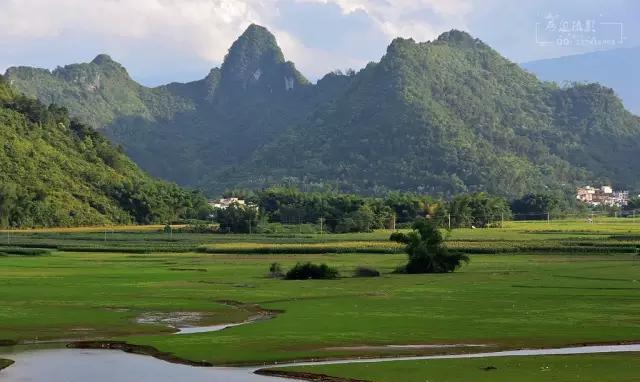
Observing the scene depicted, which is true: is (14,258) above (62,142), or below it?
below

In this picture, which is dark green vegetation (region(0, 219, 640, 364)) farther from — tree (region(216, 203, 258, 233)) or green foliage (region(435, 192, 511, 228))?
green foliage (region(435, 192, 511, 228))

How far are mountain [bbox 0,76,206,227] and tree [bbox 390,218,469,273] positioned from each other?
65358mm

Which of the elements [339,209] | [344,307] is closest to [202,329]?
[344,307]

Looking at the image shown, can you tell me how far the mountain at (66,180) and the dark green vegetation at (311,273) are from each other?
65.3 meters

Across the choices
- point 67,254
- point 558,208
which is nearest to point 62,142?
point 67,254

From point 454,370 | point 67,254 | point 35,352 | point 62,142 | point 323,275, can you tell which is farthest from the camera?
point 62,142

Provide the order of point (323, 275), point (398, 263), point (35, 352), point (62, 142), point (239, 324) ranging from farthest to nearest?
point (62, 142) < point (398, 263) < point (323, 275) < point (239, 324) < point (35, 352)

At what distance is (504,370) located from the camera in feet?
89.9

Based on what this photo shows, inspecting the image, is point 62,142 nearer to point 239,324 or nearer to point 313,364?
point 239,324

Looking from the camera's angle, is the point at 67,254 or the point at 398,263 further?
the point at 67,254

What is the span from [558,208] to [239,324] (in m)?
133

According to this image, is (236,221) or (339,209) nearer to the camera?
(236,221)

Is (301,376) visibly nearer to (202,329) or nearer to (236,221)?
(202,329)

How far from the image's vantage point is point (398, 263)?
250ft
